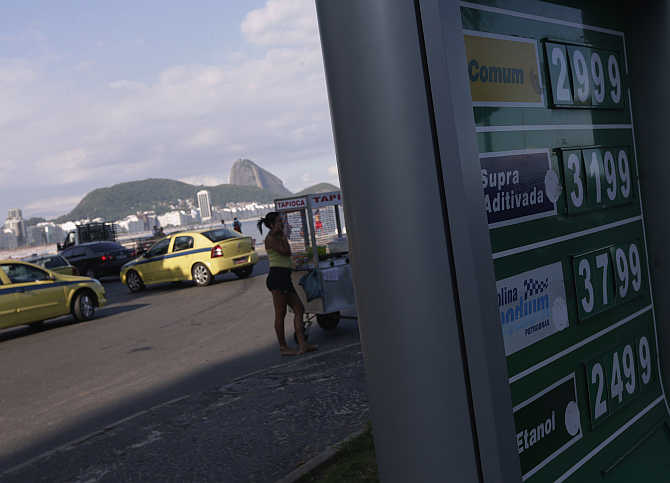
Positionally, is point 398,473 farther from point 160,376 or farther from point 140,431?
point 160,376

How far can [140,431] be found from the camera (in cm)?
603

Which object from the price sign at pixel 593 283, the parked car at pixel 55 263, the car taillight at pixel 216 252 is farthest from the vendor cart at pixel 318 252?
the parked car at pixel 55 263

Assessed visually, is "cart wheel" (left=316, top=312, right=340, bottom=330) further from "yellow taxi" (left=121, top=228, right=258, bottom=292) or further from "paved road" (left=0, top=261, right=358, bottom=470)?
"yellow taxi" (left=121, top=228, right=258, bottom=292)

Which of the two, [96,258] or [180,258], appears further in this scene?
[96,258]

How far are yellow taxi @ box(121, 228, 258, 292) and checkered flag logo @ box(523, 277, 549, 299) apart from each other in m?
A: 17.6

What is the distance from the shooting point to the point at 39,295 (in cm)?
1429

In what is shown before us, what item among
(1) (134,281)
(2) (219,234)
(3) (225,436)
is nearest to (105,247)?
(1) (134,281)

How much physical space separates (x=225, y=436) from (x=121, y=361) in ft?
16.3

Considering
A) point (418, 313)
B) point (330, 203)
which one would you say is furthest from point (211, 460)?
point (330, 203)

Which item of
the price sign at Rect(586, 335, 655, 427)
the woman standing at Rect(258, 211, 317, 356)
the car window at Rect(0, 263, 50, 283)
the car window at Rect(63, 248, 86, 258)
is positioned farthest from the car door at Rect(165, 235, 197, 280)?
the price sign at Rect(586, 335, 655, 427)

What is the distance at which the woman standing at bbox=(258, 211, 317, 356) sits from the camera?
8.32 meters

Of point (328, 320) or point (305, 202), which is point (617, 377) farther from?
point (328, 320)

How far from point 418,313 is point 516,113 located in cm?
68

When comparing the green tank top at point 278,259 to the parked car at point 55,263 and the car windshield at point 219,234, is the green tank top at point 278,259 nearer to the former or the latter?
the car windshield at point 219,234
